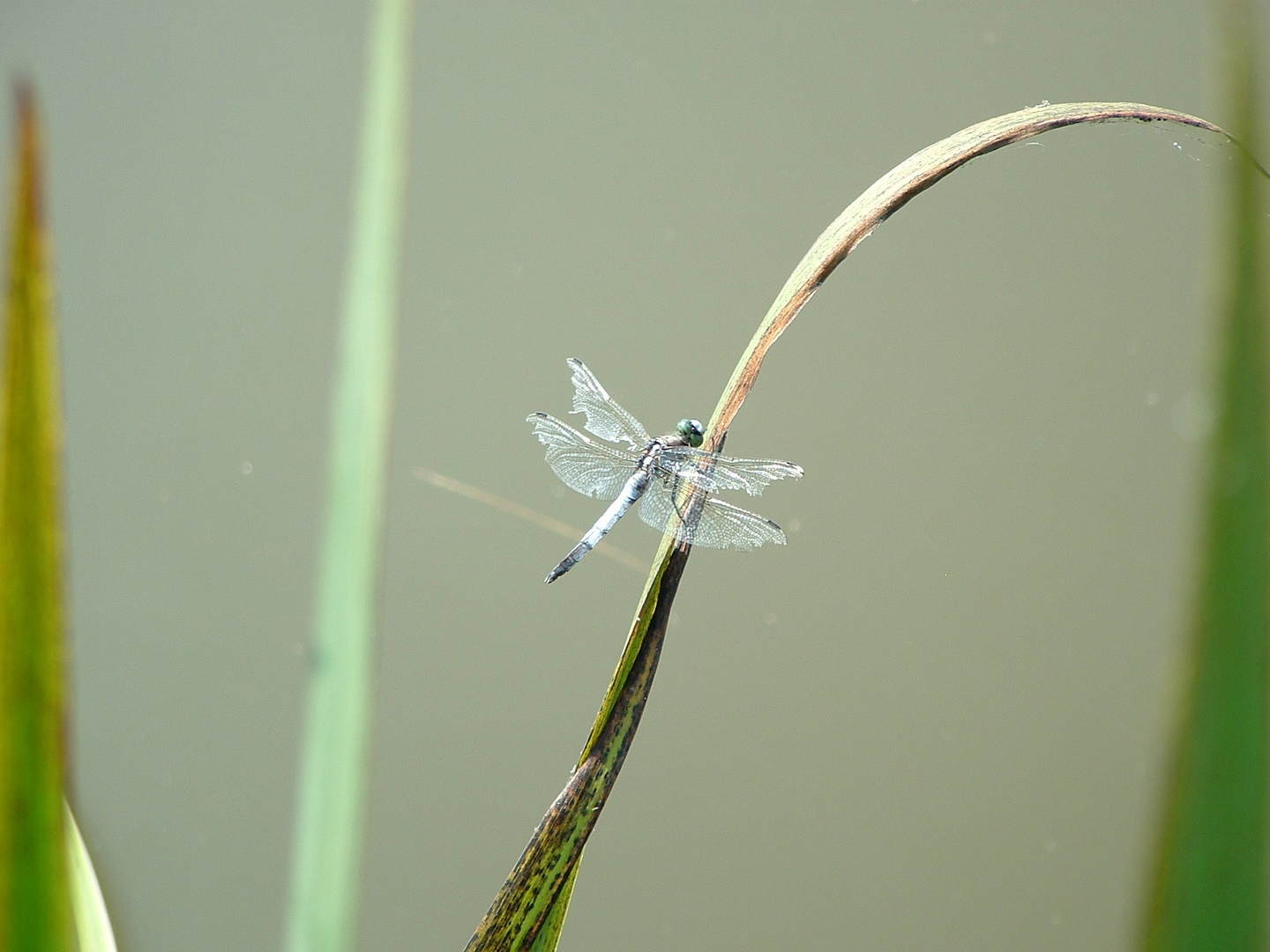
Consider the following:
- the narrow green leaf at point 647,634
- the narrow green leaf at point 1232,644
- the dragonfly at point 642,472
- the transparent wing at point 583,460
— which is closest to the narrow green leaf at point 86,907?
the narrow green leaf at point 647,634

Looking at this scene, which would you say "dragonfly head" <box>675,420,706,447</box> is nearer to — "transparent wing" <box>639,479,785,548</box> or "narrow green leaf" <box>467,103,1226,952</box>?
"transparent wing" <box>639,479,785,548</box>

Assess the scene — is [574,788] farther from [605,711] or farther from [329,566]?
[329,566]

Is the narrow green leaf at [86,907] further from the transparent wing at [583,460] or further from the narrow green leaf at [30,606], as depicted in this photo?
the transparent wing at [583,460]

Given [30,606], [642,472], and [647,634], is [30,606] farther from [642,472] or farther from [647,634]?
[642,472]

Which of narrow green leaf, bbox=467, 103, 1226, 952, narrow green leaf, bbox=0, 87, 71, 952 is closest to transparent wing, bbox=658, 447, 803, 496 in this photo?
narrow green leaf, bbox=467, 103, 1226, 952

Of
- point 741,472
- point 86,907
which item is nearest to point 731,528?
point 741,472

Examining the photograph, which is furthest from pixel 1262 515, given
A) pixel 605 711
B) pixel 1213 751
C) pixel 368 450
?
pixel 605 711
